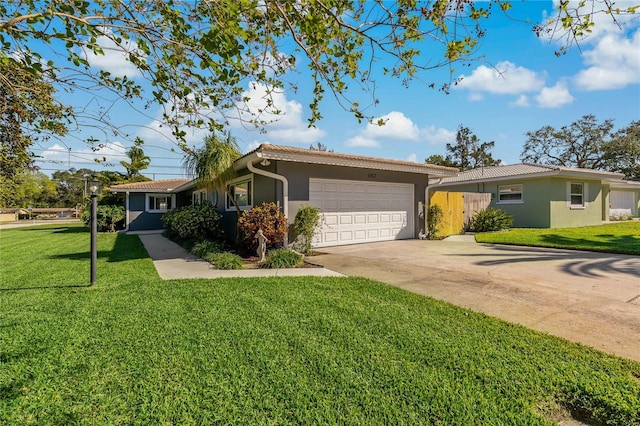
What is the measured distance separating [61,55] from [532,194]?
18427mm

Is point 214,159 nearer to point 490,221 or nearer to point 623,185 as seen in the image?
point 490,221

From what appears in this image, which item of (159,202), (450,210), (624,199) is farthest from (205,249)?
(624,199)

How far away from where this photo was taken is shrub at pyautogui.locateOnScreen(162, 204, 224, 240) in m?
11.5

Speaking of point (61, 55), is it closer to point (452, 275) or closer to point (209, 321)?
point (209, 321)

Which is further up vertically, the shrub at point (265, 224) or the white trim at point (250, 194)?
the white trim at point (250, 194)

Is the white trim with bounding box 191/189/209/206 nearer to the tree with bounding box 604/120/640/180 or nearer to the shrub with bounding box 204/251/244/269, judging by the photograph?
the shrub with bounding box 204/251/244/269

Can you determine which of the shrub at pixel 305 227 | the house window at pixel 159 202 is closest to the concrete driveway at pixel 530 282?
the shrub at pixel 305 227

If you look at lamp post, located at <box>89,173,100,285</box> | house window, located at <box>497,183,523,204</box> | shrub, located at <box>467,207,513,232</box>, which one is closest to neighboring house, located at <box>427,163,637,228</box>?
house window, located at <box>497,183,523,204</box>

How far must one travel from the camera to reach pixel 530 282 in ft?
17.7

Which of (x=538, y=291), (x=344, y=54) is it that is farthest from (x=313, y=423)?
(x=538, y=291)

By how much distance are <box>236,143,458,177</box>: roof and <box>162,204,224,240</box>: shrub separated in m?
2.84

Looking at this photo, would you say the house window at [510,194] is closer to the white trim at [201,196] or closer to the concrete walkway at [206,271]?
the concrete walkway at [206,271]

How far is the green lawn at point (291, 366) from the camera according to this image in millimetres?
2129

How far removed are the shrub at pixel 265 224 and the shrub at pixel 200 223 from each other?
3.66 meters
